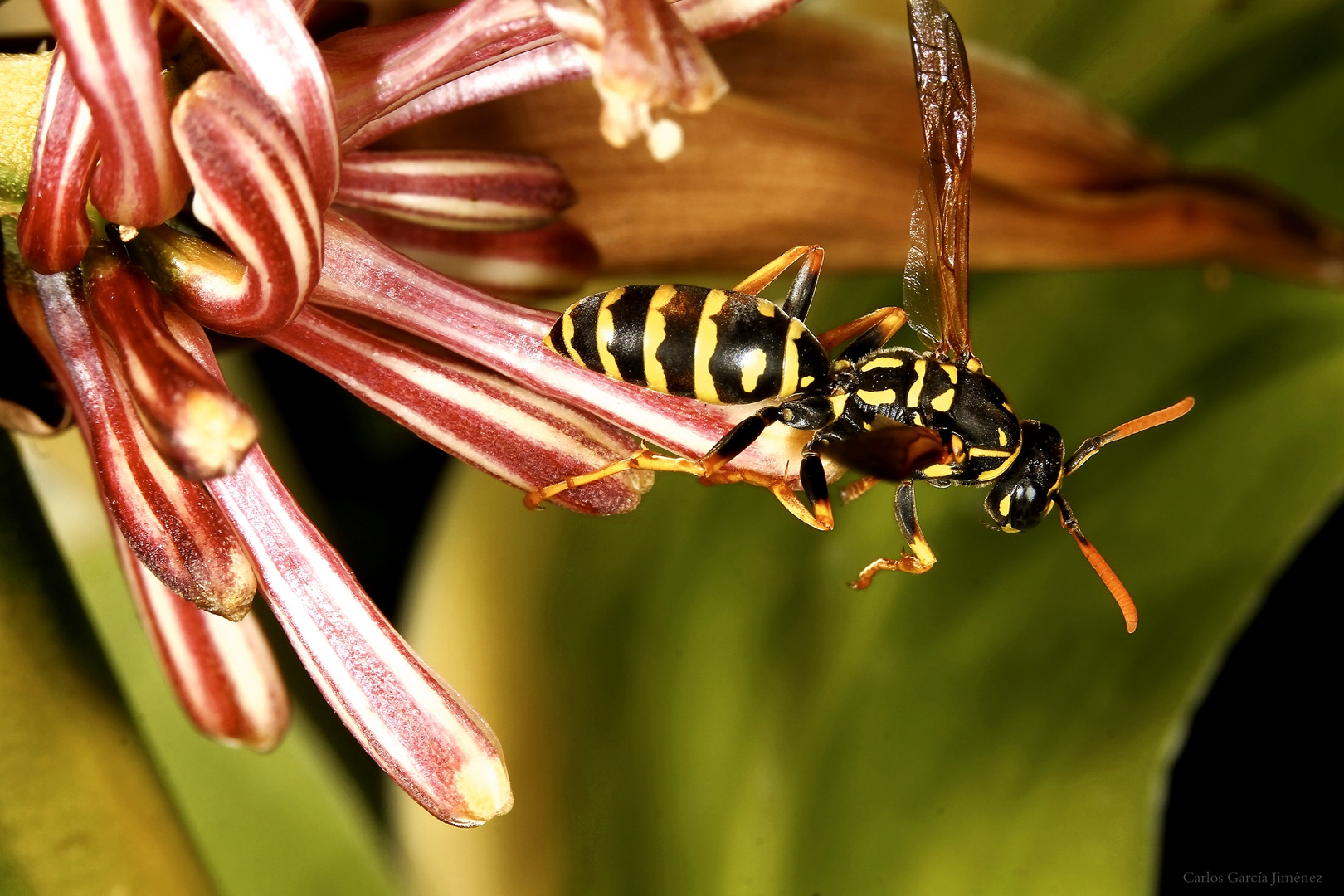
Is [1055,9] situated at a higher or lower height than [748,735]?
higher

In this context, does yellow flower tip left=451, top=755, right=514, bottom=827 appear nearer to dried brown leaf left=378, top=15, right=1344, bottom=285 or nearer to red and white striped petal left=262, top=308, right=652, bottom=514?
red and white striped petal left=262, top=308, right=652, bottom=514

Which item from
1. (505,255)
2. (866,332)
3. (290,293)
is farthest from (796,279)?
(290,293)

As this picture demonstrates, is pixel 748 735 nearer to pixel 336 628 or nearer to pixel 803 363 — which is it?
pixel 803 363

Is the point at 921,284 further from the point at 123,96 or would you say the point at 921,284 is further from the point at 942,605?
the point at 123,96

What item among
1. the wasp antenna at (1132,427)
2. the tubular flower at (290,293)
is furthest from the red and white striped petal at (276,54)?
the wasp antenna at (1132,427)

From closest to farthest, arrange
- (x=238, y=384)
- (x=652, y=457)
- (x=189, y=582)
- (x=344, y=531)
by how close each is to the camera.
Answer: (x=189, y=582) < (x=652, y=457) < (x=238, y=384) < (x=344, y=531)

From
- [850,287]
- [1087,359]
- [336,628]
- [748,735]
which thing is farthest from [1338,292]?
[336,628]

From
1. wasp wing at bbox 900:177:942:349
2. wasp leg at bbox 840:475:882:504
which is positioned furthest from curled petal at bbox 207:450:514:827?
wasp wing at bbox 900:177:942:349
